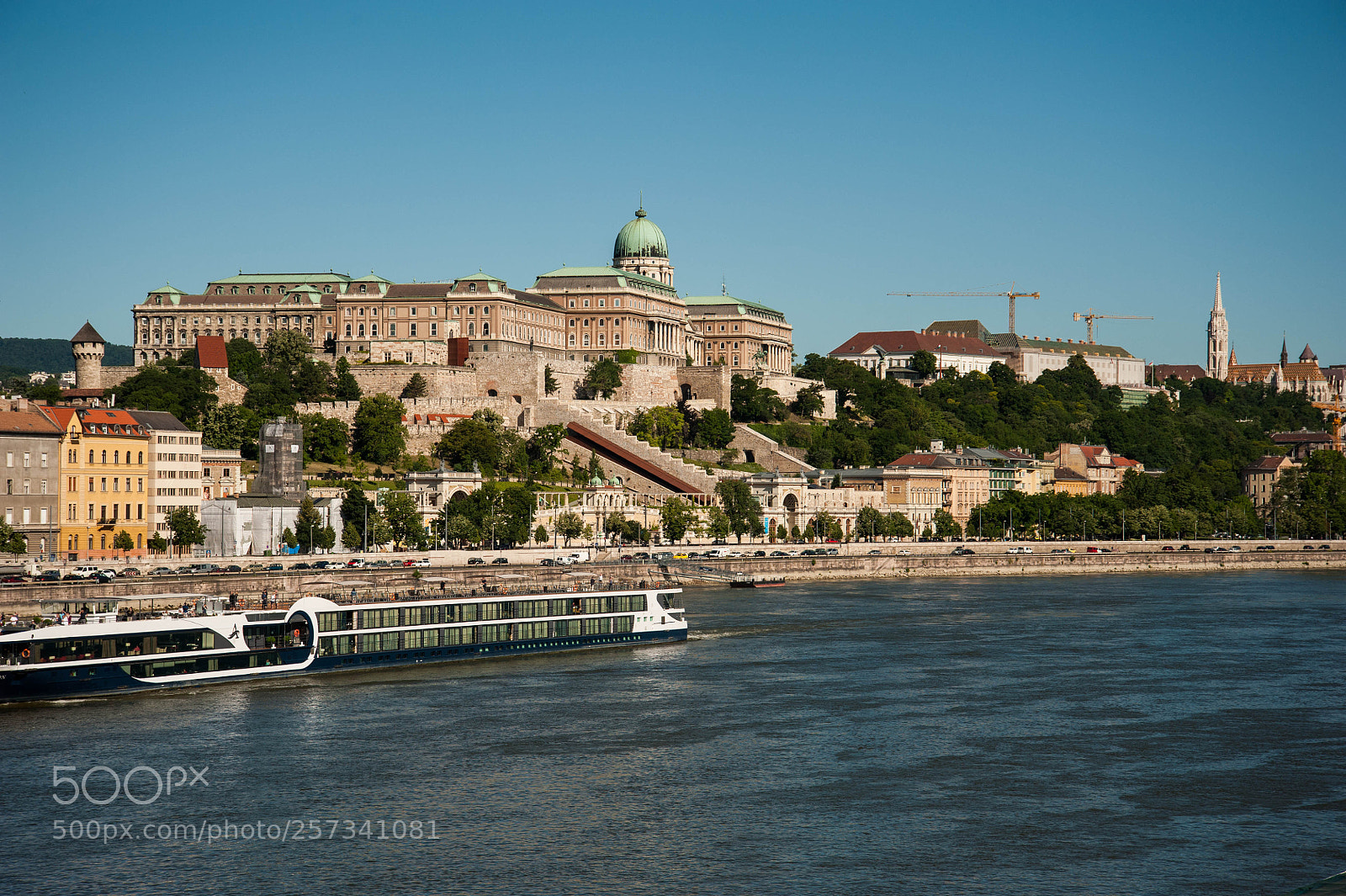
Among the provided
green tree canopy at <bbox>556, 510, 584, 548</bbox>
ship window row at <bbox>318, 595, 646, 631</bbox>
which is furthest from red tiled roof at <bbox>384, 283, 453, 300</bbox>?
ship window row at <bbox>318, 595, 646, 631</bbox>

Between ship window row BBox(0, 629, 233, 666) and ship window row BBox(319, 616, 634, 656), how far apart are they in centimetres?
384

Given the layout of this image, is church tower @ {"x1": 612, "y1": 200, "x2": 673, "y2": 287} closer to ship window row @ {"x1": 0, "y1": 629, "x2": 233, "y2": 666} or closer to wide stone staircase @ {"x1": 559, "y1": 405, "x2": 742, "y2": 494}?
wide stone staircase @ {"x1": 559, "y1": 405, "x2": 742, "y2": 494}

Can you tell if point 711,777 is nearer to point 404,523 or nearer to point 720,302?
point 404,523

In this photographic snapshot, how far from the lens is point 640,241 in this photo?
143 meters

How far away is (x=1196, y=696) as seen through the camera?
4362 cm

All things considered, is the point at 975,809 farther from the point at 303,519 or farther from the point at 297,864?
the point at 303,519

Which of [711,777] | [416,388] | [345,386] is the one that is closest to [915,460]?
[416,388]

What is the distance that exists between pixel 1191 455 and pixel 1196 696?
11075 centimetres

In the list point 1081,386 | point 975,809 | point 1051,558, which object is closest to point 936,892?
point 975,809

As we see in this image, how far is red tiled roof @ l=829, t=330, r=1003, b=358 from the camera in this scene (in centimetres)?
16950

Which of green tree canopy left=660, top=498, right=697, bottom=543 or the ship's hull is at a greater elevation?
green tree canopy left=660, top=498, right=697, bottom=543

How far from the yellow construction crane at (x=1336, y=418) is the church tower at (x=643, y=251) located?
64.7 meters

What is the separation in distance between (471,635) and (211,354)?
53100 millimetres

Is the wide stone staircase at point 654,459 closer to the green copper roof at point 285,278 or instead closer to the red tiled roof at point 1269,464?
the green copper roof at point 285,278
